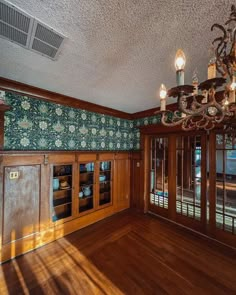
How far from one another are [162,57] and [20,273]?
3186 millimetres

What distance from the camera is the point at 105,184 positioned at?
12.2 ft

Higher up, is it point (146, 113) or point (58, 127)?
point (146, 113)

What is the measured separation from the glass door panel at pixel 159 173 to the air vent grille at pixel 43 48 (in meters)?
2.82

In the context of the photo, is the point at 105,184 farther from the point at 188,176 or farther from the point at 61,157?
the point at 188,176

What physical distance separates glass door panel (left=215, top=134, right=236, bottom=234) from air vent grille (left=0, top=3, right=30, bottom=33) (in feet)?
10.2

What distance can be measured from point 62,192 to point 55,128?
49.4 inches

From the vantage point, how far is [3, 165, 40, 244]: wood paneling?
223 centimetres

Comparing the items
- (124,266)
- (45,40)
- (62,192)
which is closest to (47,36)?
(45,40)

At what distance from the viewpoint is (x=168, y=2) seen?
100 centimetres

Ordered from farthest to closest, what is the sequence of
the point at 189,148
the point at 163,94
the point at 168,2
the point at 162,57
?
1. the point at 189,148
2. the point at 162,57
3. the point at 163,94
4. the point at 168,2

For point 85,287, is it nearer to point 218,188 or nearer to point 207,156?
point 218,188

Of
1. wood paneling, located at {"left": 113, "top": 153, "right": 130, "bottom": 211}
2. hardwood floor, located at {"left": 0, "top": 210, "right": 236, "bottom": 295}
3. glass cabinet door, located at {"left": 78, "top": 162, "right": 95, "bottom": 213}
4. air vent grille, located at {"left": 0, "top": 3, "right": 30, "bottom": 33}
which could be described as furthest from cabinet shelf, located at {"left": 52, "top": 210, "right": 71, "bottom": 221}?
air vent grille, located at {"left": 0, "top": 3, "right": 30, "bottom": 33}

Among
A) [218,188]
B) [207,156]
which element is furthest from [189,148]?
[218,188]

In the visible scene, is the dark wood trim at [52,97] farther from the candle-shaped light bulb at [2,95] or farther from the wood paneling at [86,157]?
the wood paneling at [86,157]
